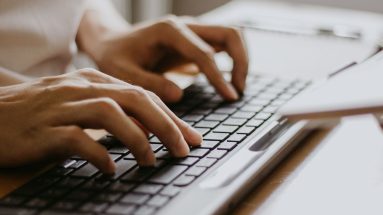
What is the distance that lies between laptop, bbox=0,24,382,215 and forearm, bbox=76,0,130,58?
27 centimetres

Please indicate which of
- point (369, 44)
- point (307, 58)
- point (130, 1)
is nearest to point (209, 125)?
point (307, 58)

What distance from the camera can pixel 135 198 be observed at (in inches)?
21.7

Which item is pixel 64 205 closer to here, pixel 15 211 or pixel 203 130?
pixel 15 211

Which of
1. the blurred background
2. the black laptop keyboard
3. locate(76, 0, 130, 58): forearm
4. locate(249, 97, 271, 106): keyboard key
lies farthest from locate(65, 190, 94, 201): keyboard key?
Answer: the blurred background

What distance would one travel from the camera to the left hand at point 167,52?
2.88ft

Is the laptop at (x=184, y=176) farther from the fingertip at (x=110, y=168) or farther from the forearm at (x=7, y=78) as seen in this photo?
the forearm at (x=7, y=78)

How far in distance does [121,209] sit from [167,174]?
0.27 ft

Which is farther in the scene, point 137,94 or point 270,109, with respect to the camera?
point 270,109

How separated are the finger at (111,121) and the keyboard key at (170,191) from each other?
0.19 ft

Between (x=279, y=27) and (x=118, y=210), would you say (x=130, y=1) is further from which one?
(x=118, y=210)

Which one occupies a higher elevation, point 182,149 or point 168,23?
point 168,23

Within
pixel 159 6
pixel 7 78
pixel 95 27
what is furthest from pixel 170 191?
pixel 159 6

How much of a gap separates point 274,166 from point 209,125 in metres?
0.10

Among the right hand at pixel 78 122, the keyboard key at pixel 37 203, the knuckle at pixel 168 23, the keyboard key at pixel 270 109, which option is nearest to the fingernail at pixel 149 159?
the right hand at pixel 78 122
